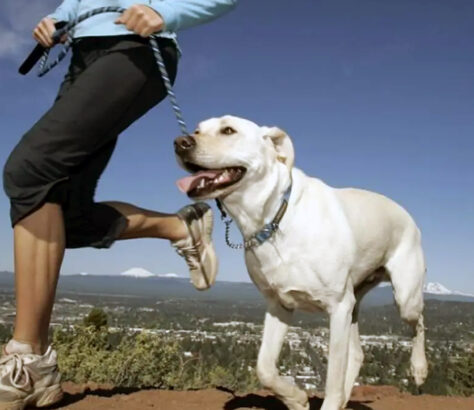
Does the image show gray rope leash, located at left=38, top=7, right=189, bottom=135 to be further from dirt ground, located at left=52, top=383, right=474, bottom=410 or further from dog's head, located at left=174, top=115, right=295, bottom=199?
dirt ground, located at left=52, top=383, right=474, bottom=410

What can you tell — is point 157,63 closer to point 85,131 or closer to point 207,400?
point 85,131

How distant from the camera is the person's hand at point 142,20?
322 cm

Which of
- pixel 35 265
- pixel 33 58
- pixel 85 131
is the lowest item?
pixel 35 265

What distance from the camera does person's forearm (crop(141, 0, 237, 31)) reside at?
A: 10.9 feet

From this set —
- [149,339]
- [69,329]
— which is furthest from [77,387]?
[69,329]

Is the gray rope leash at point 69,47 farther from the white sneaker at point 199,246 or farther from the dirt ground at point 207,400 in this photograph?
the dirt ground at point 207,400

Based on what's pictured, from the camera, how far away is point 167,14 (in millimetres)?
3314

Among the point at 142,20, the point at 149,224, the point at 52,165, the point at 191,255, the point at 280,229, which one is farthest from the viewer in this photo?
the point at 191,255

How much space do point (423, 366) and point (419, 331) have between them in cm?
26

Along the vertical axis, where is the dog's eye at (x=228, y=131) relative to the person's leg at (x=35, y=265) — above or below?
above

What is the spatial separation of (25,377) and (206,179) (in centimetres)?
141

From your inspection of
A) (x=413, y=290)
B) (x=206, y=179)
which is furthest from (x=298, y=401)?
(x=206, y=179)

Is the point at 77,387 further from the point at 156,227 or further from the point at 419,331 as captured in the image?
the point at 419,331

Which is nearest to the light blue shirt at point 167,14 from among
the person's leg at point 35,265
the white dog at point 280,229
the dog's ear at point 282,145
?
the white dog at point 280,229
